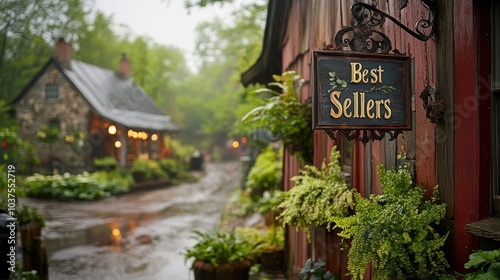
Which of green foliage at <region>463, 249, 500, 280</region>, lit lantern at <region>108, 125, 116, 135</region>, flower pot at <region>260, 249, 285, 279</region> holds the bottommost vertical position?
flower pot at <region>260, 249, 285, 279</region>

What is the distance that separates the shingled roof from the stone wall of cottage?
0.41 metres

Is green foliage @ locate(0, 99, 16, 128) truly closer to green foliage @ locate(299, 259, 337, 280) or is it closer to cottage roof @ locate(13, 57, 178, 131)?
cottage roof @ locate(13, 57, 178, 131)

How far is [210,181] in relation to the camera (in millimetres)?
26922

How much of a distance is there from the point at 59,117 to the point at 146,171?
6082 mm

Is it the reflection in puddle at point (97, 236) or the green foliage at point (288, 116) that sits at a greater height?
the green foliage at point (288, 116)

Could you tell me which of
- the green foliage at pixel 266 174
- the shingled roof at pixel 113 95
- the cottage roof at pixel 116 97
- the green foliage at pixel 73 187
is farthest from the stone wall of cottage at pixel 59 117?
the green foliage at pixel 266 174

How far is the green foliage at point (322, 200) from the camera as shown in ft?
12.3

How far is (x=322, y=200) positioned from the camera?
13.1 feet

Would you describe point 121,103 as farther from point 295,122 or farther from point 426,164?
point 426,164

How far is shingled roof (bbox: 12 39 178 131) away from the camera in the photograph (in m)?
24.4

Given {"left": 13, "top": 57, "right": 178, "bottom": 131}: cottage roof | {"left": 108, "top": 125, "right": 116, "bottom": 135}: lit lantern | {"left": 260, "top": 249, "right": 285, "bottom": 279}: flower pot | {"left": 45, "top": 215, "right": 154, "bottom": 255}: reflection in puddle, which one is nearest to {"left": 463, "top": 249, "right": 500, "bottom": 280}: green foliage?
{"left": 260, "top": 249, "right": 285, "bottom": 279}: flower pot

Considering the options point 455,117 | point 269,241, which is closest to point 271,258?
point 269,241

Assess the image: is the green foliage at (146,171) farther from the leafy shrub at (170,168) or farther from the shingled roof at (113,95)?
the shingled roof at (113,95)

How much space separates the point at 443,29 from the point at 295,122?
2.95 metres
